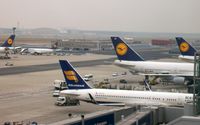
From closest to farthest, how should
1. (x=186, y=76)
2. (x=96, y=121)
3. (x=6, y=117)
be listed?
(x=96, y=121)
(x=6, y=117)
(x=186, y=76)

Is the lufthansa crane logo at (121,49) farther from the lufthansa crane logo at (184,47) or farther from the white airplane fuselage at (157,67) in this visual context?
the lufthansa crane logo at (184,47)

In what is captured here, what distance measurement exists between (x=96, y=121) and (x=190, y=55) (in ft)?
190

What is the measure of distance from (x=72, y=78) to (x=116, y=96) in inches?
214

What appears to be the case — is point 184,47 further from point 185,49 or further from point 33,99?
point 33,99

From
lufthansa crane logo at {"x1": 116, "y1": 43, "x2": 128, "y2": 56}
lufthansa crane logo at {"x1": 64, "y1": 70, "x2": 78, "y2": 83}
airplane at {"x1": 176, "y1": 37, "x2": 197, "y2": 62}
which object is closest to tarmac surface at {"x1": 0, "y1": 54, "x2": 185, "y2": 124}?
lufthansa crane logo at {"x1": 64, "y1": 70, "x2": 78, "y2": 83}

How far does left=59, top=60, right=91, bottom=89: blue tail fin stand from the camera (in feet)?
149

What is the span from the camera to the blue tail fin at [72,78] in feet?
149

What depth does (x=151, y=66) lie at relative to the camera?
71.2 m

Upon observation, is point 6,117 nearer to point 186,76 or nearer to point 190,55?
point 186,76

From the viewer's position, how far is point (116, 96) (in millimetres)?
43906

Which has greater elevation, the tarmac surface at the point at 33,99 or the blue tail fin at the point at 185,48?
the blue tail fin at the point at 185,48

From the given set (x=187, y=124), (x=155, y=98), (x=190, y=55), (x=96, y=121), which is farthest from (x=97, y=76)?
(x=187, y=124)

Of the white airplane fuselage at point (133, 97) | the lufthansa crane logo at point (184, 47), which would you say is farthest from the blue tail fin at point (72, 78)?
the lufthansa crane logo at point (184, 47)

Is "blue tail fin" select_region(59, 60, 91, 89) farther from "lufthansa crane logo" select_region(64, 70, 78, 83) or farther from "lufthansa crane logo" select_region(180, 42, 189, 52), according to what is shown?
"lufthansa crane logo" select_region(180, 42, 189, 52)
